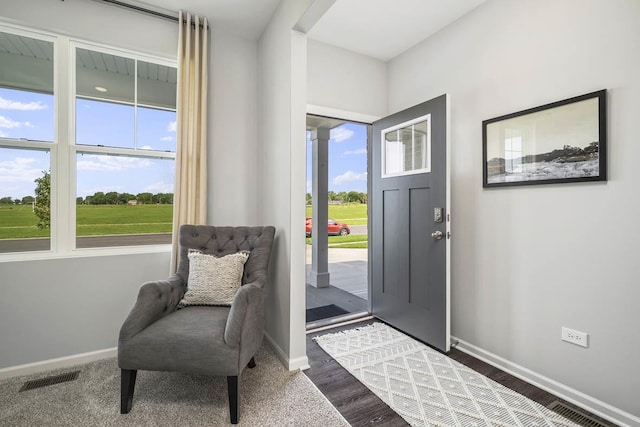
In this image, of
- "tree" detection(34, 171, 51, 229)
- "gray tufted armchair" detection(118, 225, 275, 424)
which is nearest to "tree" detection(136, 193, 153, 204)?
"tree" detection(34, 171, 51, 229)

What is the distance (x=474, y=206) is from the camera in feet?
8.07

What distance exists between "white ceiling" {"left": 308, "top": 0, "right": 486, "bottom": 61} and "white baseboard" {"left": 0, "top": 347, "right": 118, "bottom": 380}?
3.25 m

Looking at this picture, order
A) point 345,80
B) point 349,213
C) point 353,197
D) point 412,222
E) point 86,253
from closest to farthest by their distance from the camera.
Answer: point 86,253 < point 412,222 < point 345,80 < point 353,197 < point 349,213

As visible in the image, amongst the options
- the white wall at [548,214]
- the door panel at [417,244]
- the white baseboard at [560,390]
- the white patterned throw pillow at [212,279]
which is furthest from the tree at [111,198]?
the white baseboard at [560,390]

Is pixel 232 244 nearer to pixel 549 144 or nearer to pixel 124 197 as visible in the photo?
pixel 124 197

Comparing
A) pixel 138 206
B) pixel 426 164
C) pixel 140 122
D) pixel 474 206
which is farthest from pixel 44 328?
pixel 474 206

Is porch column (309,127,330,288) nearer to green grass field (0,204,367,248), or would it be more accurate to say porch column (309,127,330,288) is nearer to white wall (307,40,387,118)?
white wall (307,40,387,118)

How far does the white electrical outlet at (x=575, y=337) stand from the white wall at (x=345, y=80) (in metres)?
2.46

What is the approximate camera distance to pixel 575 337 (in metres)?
1.84

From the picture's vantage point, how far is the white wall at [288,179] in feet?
7.19

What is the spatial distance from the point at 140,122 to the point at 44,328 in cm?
170

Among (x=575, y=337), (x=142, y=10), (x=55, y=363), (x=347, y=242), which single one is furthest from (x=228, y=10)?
(x=347, y=242)

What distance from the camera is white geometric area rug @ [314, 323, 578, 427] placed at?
65.8 inches

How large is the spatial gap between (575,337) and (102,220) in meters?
3.45
